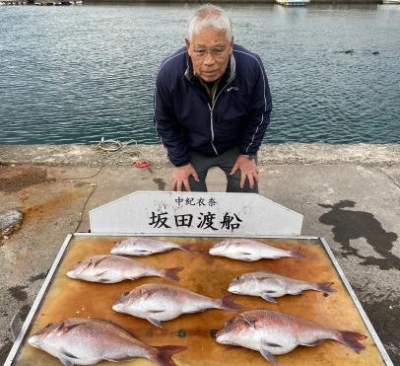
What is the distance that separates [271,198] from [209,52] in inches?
115

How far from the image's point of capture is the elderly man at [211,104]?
282 cm

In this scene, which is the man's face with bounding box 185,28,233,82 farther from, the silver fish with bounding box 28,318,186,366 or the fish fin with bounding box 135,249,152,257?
the silver fish with bounding box 28,318,186,366

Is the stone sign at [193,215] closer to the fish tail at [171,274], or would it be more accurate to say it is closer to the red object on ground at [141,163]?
the fish tail at [171,274]

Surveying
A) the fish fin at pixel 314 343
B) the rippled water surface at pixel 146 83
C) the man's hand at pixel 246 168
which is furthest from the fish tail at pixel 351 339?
the rippled water surface at pixel 146 83

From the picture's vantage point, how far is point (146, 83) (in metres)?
18.1

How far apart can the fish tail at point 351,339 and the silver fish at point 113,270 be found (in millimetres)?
1151

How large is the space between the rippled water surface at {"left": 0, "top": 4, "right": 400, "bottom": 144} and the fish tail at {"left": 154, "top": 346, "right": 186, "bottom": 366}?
419 inches

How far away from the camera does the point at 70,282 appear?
2.74m

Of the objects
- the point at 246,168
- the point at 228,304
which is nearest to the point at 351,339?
the point at 228,304

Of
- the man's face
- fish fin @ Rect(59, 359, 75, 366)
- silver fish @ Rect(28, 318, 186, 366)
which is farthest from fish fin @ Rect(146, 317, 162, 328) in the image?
the man's face

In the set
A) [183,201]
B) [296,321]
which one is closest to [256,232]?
[183,201]

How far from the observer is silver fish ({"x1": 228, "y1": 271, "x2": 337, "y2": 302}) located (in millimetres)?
2643

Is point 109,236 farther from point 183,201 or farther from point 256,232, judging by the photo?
point 256,232

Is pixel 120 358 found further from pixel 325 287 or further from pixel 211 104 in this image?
pixel 211 104
